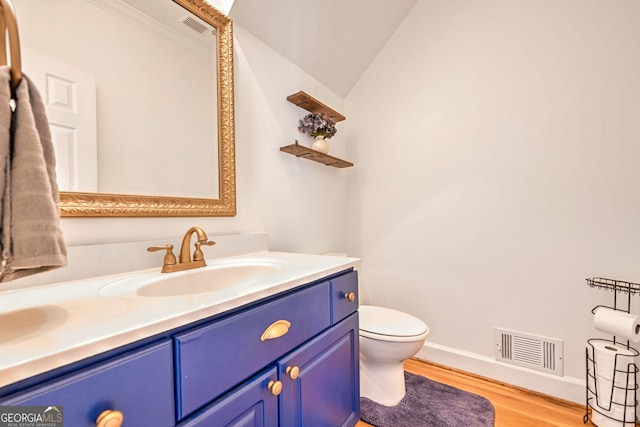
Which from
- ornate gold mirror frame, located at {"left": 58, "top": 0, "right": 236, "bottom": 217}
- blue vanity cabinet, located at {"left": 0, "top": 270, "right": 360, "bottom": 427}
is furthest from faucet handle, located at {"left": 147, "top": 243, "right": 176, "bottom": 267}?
blue vanity cabinet, located at {"left": 0, "top": 270, "right": 360, "bottom": 427}

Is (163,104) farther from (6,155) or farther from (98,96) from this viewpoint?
(6,155)

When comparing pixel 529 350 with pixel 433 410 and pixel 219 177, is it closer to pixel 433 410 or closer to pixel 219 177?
pixel 433 410

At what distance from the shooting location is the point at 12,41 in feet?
1.43

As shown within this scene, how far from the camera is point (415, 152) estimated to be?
188 centimetres

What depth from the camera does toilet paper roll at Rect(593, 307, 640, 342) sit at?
1150 millimetres

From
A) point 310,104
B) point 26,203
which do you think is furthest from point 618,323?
point 26,203

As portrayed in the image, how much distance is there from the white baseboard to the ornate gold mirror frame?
1.60m

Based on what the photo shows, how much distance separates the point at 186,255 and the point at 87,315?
49 centimetres

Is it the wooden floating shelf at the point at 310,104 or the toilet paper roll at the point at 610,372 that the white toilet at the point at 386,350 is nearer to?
the toilet paper roll at the point at 610,372

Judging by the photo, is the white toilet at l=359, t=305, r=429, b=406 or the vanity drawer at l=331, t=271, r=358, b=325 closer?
the vanity drawer at l=331, t=271, r=358, b=325

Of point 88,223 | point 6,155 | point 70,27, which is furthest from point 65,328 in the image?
point 70,27

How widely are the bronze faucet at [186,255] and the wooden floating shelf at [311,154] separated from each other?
0.73 m

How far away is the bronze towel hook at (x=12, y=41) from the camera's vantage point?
43cm

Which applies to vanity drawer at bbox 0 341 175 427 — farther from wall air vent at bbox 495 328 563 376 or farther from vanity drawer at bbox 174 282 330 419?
wall air vent at bbox 495 328 563 376
